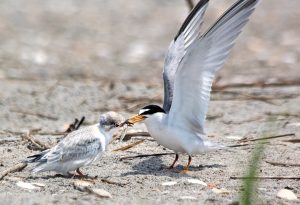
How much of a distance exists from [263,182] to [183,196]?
675mm

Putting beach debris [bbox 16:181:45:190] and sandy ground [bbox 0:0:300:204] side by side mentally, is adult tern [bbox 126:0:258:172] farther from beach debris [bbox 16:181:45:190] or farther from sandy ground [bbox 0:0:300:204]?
beach debris [bbox 16:181:45:190]

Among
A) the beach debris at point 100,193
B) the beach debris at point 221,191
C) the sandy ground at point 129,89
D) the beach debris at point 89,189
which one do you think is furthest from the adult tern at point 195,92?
the beach debris at point 100,193

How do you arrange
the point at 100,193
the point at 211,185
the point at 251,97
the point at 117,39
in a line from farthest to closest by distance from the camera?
1. the point at 117,39
2. the point at 251,97
3. the point at 211,185
4. the point at 100,193

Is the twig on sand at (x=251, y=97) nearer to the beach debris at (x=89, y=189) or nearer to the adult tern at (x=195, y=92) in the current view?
the adult tern at (x=195, y=92)

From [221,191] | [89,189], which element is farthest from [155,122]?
[89,189]

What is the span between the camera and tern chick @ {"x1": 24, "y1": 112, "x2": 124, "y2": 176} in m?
5.07

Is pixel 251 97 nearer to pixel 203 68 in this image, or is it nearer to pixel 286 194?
pixel 203 68

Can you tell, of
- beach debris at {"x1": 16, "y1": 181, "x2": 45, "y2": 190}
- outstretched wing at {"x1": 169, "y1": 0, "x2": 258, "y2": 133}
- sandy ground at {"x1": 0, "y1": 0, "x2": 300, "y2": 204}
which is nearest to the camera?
beach debris at {"x1": 16, "y1": 181, "x2": 45, "y2": 190}

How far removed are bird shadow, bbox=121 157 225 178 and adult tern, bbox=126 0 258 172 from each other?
7 centimetres

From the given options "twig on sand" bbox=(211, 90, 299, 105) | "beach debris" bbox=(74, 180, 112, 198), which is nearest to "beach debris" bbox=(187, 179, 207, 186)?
"beach debris" bbox=(74, 180, 112, 198)

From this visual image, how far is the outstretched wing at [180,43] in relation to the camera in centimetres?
609

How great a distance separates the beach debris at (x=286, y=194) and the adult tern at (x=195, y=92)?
2.91 ft

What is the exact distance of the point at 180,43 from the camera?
6594mm

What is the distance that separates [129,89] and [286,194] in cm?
422
